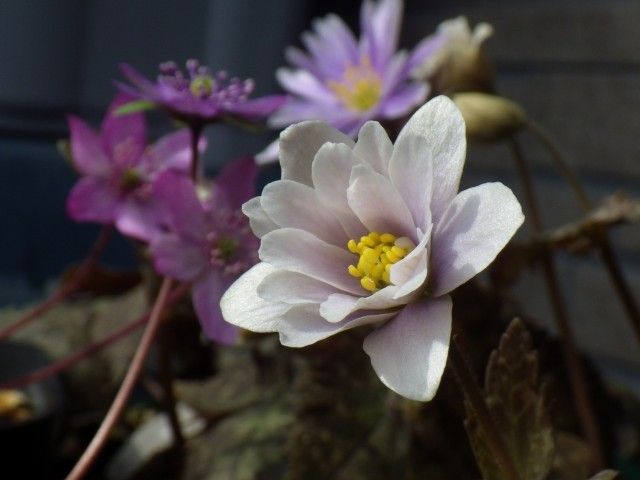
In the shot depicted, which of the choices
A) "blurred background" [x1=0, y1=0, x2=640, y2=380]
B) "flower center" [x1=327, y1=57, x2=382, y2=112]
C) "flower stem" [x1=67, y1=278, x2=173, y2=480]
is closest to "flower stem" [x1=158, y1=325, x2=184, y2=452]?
"flower stem" [x1=67, y1=278, x2=173, y2=480]

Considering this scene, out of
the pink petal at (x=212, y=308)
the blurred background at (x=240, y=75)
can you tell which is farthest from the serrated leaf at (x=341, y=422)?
the blurred background at (x=240, y=75)

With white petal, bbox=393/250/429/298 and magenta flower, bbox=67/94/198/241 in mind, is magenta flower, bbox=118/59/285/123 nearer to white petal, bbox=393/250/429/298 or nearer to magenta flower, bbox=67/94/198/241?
magenta flower, bbox=67/94/198/241

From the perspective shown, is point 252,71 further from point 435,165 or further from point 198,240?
point 435,165

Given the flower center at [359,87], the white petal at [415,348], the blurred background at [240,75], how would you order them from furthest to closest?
the blurred background at [240,75] < the flower center at [359,87] < the white petal at [415,348]

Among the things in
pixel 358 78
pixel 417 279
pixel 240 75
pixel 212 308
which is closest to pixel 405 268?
pixel 417 279

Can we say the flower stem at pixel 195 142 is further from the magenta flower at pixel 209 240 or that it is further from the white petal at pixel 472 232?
the white petal at pixel 472 232

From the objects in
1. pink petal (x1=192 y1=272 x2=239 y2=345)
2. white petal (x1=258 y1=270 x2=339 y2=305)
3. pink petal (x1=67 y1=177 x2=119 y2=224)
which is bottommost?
pink petal (x1=192 y1=272 x2=239 y2=345)
